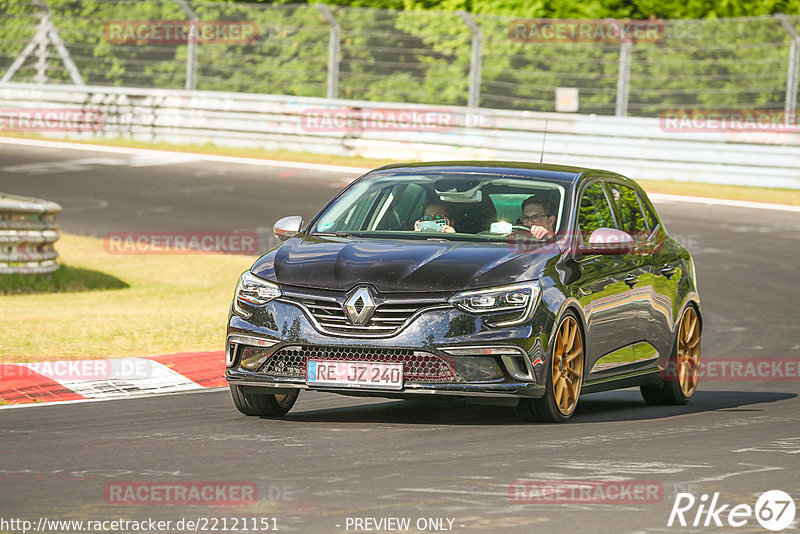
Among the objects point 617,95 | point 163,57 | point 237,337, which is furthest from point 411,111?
point 237,337

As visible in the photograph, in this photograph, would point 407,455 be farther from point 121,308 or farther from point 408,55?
point 408,55

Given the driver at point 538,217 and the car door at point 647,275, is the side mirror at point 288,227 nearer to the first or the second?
the driver at point 538,217

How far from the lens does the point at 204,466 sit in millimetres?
7461

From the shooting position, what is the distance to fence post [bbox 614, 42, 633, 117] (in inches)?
1053

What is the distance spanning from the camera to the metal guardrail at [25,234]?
16.2 m

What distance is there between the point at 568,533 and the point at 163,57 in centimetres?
2631

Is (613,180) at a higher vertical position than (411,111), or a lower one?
higher

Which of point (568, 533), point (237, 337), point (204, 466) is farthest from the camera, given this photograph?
point (237, 337)

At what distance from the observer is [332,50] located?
96.5 feet

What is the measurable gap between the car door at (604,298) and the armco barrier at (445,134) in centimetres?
1601

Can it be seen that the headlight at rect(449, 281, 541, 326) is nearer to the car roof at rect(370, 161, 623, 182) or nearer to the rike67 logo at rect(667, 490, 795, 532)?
the car roof at rect(370, 161, 623, 182)

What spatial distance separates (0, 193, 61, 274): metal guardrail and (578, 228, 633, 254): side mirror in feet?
27.8

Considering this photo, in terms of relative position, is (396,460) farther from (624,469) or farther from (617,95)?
(617,95)

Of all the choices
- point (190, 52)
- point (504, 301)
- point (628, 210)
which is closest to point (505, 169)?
point (628, 210)
